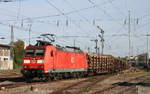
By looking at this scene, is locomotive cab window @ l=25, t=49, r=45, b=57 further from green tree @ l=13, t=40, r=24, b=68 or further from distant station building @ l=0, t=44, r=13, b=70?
green tree @ l=13, t=40, r=24, b=68

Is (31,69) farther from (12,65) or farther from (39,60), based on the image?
(12,65)

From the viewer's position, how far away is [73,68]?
Answer: 3192 cm

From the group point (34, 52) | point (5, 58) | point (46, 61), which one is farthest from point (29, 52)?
point (5, 58)

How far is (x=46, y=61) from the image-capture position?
25.5 metres

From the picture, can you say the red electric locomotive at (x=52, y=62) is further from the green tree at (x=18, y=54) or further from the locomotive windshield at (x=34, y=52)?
the green tree at (x=18, y=54)

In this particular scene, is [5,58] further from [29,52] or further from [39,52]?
[39,52]

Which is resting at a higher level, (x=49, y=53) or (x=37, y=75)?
(x=49, y=53)

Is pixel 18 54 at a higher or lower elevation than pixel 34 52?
higher

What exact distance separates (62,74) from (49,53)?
13.2ft

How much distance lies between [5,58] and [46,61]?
48.1m

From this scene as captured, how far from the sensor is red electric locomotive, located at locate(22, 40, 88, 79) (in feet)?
82.7

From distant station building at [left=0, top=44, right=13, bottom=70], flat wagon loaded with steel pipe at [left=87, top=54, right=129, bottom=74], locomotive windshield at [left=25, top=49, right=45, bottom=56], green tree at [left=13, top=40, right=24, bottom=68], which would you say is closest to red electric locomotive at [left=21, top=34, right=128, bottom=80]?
locomotive windshield at [left=25, top=49, right=45, bottom=56]

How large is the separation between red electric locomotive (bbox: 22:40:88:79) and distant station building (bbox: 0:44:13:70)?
42.0 meters

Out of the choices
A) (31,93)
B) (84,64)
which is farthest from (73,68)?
(31,93)
